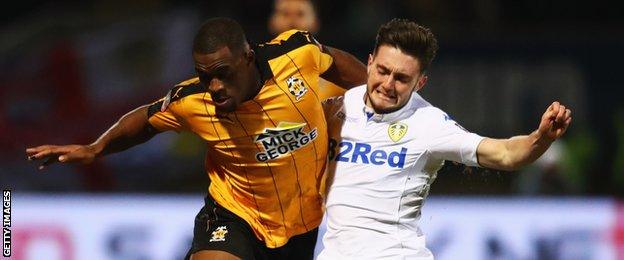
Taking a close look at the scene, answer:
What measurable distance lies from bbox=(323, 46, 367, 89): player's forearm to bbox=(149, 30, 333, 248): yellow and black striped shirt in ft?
0.22

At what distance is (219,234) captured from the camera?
5.90 meters

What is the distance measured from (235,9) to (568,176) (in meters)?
3.45

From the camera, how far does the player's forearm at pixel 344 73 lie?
6059 mm

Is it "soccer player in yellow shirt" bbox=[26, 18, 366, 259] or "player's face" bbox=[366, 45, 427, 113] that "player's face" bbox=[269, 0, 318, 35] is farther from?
"player's face" bbox=[366, 45, 427, 113]

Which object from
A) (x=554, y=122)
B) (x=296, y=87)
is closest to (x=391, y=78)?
(x=296, y=87)

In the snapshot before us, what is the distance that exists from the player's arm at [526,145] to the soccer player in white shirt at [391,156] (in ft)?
0.39

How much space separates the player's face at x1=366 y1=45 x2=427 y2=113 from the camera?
543cm

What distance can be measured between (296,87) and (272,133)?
24 cm

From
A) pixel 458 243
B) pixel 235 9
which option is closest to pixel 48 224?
pixel 458 243

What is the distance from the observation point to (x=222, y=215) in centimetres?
601

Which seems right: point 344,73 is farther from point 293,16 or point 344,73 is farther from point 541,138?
point 293,16

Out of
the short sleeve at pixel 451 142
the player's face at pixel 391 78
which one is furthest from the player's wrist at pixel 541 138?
the player's face at pixel 391 78

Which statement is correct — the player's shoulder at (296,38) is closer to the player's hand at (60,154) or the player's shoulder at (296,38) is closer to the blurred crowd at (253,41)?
the player's hand at (60,154)

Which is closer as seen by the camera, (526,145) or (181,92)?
(526,145)
